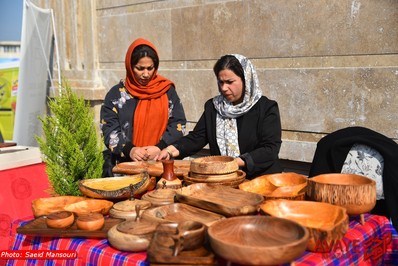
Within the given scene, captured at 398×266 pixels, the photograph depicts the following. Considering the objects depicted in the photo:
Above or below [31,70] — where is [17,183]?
below

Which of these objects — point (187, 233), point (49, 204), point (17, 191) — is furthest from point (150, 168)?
point (17, 191)

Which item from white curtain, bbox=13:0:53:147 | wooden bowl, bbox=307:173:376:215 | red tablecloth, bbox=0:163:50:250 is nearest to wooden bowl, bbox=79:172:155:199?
wooden bowl, bbox=307:173:376:215

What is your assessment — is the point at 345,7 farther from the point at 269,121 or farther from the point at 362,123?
the point at 269,121

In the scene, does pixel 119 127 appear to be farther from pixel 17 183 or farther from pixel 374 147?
pixel 374 147

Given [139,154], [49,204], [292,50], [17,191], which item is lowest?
[17,191]

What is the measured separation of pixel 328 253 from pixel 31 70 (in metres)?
5.94

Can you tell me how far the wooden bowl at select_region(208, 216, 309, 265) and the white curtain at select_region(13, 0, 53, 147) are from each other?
5.56 metres

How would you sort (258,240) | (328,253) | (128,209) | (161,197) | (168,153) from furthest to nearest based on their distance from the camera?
1. (168,153)
2. (161,197)
3. (128,209)
4. (328,253)
5. (258,240)

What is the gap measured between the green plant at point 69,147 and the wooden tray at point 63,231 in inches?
33.6

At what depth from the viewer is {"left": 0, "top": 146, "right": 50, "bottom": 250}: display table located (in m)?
4.07

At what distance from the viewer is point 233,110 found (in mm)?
3256

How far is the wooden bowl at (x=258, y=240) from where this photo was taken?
1600 mm

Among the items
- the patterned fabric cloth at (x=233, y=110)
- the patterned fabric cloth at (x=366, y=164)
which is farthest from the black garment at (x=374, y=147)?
the patterned fabric cloth at (x=233, y=110)

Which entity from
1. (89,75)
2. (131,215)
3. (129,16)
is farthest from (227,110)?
(89,75)
